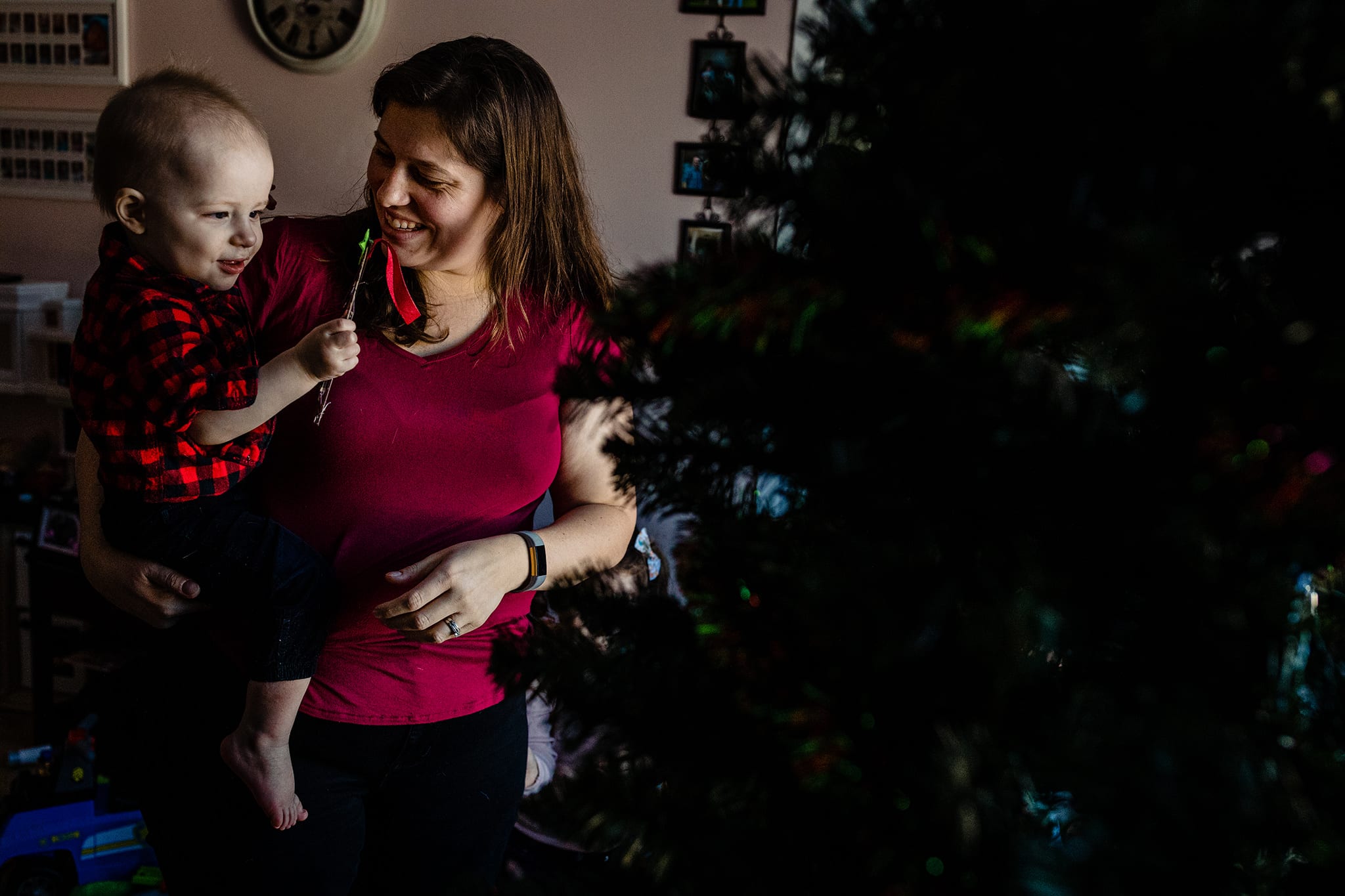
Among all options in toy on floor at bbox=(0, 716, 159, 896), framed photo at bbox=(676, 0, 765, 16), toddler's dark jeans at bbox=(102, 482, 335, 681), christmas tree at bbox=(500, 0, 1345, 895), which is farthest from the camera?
framed photo at bbox=(676, 0, 765, 16)

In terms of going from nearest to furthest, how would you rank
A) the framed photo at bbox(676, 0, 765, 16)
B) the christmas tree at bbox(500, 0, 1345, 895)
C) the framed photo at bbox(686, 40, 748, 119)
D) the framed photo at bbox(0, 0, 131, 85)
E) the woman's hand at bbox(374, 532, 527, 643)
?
the christmas tree at bbox(500, 0, 1345, 895) → the framed photo at bbox(686, 40, 748, 119) → the woman's hand at bbox(374, 532, 527, 643) → the framed photo at bbox(676, 0, 765, 16) → the framed photo at bbox(0, 0, 131, 85)

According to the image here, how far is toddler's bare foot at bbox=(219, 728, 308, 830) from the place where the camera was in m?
1.02

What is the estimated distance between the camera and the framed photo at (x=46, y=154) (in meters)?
3.07

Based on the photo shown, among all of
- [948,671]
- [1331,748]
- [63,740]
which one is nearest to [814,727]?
[948,671]

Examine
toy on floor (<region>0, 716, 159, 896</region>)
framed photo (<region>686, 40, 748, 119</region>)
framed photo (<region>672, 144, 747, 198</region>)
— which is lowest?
toy on floor (<region>0, 716, 159, 896</region>)

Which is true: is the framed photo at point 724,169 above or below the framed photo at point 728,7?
below

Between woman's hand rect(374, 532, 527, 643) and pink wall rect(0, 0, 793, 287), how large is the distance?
1.79m

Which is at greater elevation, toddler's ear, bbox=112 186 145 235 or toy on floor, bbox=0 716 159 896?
toddler's ear, bbox=112 186 145 235

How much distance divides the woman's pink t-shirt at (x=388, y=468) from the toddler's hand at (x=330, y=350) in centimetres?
11

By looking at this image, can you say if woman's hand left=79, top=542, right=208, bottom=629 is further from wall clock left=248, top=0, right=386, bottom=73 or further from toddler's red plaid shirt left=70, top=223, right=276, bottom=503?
wall clock left=248, top=0, right=386, bottom=73

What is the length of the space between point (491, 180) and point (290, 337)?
333 mm

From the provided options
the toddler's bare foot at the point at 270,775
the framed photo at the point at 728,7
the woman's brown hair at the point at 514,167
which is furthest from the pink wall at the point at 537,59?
the toddler's bare foot at the point at 270,775

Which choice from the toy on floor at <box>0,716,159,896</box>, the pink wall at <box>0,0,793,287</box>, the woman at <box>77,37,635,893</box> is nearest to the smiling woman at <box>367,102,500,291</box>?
the woman at <box>77,37,635,893</box>

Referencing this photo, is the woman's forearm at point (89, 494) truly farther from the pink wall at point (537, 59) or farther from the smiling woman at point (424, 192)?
the pink wall at point (537, 59)
